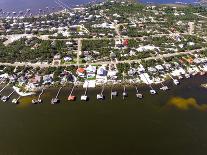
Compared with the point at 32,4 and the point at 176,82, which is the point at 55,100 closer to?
the point at 176,82

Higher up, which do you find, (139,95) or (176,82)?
(176,82)

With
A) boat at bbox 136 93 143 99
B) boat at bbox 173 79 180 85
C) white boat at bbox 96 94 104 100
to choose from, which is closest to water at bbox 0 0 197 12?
boat at bbox 173 79 180 85

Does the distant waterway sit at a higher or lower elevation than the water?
lower

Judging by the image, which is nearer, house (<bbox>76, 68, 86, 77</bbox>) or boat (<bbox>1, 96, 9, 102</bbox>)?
boat (<bbox>1, 96, 9, 102</bbox>)

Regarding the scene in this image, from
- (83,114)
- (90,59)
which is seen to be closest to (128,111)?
(83,114)

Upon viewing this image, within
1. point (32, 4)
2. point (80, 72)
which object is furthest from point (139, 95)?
point (32, 4)

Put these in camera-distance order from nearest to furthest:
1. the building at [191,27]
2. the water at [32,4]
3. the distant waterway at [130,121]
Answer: the distant waterway at [130,121]
the building at [191,27]
the water at [32,4]

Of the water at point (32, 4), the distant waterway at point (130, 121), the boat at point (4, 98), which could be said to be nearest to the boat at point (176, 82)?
the distant waterway at point (130, 121)

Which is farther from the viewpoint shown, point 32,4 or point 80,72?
point 32,4

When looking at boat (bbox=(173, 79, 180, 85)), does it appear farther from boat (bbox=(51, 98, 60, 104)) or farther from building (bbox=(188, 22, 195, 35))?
building (bbox=(188, 22, 195, 35))

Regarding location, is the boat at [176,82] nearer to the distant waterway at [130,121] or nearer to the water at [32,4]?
the distant waterway at [130,121]

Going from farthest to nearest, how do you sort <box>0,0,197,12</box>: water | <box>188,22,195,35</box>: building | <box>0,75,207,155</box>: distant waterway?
<box>0,0,197,12</box>: water < <box>188,22,195,35</box>: building < <box>0,75,207,155</box>: distant waterway

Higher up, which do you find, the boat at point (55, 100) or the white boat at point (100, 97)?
the white boat at point (100, 97)
